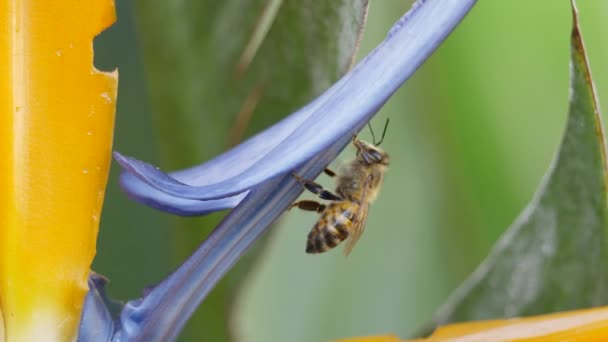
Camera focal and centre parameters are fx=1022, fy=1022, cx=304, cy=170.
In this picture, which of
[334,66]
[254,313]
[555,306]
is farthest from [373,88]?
[254,313]

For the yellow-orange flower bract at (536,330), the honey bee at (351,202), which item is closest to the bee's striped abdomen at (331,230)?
→ the honey bee at (351,202)

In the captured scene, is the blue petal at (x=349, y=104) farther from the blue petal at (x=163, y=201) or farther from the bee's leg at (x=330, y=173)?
the bee's leg at (x=330, y=173)

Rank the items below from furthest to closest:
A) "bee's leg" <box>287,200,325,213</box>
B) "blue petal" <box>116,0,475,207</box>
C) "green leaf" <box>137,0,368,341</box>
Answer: "bee's leg" <box>287,200,325,213</box> → "green leaf" <box>137,0,368,341</box> → "blue petal" <box>116,0,475,207</box>

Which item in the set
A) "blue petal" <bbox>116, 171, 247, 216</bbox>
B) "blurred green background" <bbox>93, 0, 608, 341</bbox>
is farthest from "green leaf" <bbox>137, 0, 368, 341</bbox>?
"blue petal" <bbox>116, 171, 247, 216</bbox>

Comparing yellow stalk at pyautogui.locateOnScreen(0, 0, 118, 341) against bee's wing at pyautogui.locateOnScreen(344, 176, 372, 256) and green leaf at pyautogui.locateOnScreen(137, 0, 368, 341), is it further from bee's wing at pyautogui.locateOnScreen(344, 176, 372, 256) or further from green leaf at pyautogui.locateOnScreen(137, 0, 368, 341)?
bee's wing at pyautogui.locateOnScreen(344, 176, 372, 256)

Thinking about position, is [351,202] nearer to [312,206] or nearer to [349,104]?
[312,206]

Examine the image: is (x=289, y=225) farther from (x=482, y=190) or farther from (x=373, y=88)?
(x=373, y=88)
